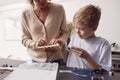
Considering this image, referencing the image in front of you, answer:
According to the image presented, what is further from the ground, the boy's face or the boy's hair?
the boy's hair

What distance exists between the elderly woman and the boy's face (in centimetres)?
14

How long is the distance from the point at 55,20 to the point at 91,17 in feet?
0.97

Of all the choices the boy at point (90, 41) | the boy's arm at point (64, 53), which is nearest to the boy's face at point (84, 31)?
the boy at point (90, 41)

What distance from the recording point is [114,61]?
7.96ft

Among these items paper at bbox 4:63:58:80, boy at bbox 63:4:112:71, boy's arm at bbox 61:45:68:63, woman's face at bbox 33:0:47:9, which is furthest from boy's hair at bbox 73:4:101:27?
paper at bbox 4:63:58:80

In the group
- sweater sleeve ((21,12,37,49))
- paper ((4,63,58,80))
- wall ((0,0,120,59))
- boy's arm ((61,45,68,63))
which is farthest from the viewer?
wall ((0,0,120,59))

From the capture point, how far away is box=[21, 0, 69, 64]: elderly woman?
1.30m

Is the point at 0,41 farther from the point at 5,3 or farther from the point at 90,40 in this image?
the point at 90,40

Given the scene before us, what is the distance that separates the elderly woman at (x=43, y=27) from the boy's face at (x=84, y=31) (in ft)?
0.48

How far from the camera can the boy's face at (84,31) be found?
114cm

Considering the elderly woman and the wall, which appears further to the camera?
the wall

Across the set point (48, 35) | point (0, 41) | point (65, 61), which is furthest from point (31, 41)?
point (0, 41)

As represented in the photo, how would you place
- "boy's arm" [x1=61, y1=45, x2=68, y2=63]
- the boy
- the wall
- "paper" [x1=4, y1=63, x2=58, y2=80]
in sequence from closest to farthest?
"paper" [x1=4, y1=63, x2=58, y2=80] < the boy < "boy's arm" [x1=61, y1=45, x2=68, y2=63] < the wall

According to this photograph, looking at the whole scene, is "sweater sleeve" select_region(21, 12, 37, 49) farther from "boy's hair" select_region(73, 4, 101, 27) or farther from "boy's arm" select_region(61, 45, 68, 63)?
"boy's hair" select_region(73, 4, 101, 27)
